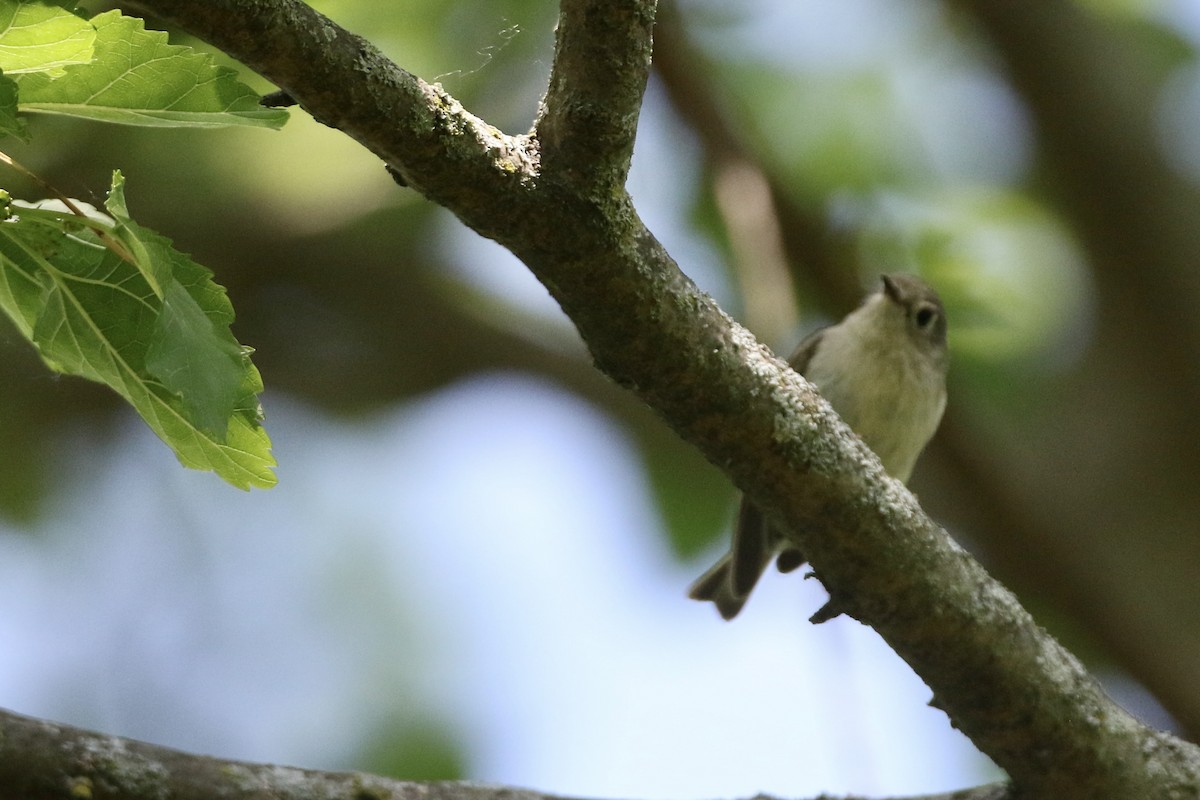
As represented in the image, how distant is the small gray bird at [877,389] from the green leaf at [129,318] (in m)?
3.30

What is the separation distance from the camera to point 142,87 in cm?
171

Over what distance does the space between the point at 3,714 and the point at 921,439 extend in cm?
367

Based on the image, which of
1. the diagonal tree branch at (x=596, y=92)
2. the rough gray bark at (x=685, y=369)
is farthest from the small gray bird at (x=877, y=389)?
the diagonal tree branch at (x=596, y=92)

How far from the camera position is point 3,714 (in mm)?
2219

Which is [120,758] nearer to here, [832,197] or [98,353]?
[98,353]

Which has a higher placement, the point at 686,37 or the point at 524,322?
the point at 686,37

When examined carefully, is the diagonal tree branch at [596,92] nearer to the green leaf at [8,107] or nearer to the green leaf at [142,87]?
the green leaf at [142,87]

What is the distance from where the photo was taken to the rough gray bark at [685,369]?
80.0 inches

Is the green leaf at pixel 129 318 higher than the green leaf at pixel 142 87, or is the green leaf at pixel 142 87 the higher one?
the green leaf at pixel 142 87

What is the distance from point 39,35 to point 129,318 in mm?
396

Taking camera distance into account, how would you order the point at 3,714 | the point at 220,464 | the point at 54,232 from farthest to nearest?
the point at 3,714
the point at 220,464
the point at 54,232

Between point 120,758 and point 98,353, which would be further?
point 120,758

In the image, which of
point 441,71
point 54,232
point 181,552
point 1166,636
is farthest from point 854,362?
point 54,232

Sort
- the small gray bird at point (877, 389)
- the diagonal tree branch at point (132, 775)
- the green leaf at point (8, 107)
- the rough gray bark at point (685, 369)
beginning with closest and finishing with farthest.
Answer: the green leaf at point (8, 107), the rough gray bark at point (685, 369), the diagonal tree branch at point (132, 775), the small gray bird at point (877, 389)
